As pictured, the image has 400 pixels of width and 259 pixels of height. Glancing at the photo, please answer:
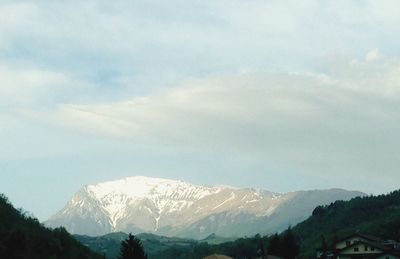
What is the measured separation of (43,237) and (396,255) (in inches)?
2566

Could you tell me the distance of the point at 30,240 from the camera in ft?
240

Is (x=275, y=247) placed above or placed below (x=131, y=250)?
above

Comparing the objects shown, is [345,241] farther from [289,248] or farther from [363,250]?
[289,248]

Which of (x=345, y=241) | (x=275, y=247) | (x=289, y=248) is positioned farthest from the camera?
(x=275, y=247)

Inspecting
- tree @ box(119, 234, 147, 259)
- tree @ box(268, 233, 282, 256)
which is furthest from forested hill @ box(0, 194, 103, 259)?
tree @ box(268, 233, 282, 256)

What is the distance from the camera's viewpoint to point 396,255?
112875 mm

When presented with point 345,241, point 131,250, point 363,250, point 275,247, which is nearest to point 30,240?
point 131,250

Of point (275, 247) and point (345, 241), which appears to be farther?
point (275, 247)

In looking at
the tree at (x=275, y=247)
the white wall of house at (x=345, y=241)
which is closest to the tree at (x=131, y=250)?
the white wall of house at (x=345, y=241)

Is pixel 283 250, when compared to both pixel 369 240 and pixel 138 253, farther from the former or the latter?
pixel 138 253

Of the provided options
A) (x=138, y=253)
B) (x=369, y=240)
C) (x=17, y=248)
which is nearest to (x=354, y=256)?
(x=369, y=240)

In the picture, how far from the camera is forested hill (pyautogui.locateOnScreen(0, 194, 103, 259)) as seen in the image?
62.8 m

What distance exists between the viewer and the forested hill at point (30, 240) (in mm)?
62781

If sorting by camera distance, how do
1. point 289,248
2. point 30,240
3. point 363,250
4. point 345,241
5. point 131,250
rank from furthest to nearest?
1. point 289,248
2. point 345,241
3. point 363,250
4. point 131,250
5. point 30,240
